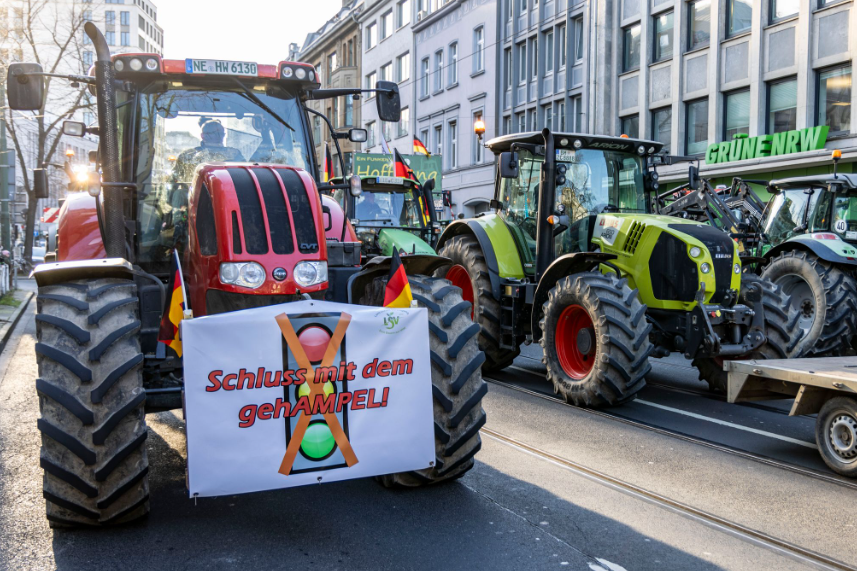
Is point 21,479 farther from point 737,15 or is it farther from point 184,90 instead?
point 737,15

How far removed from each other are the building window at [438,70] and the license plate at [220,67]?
3537 cm

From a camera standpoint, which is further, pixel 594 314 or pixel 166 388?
pixel 594 314

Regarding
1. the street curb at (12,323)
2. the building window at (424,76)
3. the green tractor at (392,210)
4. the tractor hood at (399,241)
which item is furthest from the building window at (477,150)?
the tractor hood at (399,241)

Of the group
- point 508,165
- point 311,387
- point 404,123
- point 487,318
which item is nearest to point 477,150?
point 404,123

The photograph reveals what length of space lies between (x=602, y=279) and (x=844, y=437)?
9.75 ft

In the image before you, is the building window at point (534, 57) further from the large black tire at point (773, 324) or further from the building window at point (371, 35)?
the large black tire at point (773, 324)

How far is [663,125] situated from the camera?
88.6 feet

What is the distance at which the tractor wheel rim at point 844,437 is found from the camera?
6156 millimetres

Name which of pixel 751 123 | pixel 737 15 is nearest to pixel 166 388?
pixel 751 123

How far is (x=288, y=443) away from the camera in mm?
4605

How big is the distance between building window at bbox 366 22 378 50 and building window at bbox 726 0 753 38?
28449mm

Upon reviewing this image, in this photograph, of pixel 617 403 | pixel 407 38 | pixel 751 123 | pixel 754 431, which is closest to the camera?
pixel 754 431

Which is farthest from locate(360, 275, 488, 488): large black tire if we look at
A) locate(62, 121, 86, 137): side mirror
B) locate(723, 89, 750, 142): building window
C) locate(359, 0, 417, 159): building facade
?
locate(359, 0, 417, 159): building facade

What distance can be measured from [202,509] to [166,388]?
0.77m
